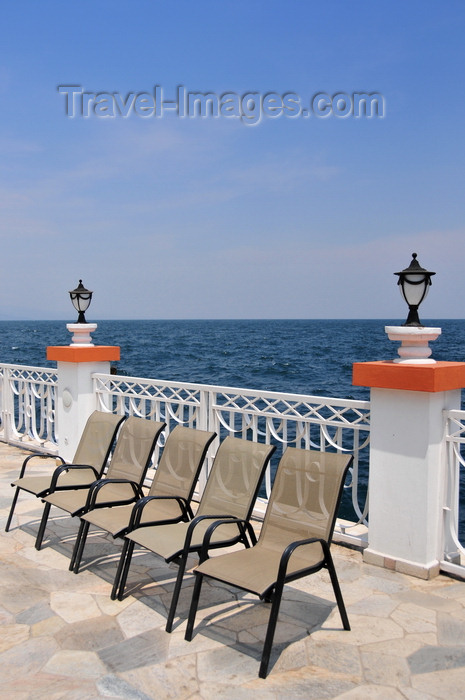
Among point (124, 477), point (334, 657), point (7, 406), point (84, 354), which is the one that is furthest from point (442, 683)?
point (7, 406)

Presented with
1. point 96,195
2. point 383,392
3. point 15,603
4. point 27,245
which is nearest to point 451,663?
point 383,392

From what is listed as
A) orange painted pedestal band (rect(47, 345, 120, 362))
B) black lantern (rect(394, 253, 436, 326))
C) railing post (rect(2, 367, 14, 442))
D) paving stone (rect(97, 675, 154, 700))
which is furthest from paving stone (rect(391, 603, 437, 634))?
railing post (rect(2, 367, 14, 442))

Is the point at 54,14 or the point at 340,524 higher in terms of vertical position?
the point at 54,14

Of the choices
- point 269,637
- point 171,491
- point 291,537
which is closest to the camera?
point 269,637

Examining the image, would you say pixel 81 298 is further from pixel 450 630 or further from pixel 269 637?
pixel 450 630

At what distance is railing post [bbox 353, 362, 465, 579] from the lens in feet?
13.3

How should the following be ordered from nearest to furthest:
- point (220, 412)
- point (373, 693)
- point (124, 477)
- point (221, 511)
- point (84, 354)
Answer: point (373, 693)
point (221, 511)
point (124, 477)
point (220, 412)
point (84, 354)

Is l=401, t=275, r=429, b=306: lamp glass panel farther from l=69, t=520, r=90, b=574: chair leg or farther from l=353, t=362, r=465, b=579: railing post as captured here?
l=69, t=520, r=90, b=574: chair leg

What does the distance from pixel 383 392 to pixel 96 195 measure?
922 inches

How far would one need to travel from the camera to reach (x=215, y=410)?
18.7 ft

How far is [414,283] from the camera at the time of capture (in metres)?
4.20

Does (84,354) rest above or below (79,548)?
above

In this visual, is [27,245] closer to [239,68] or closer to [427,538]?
[239,68]

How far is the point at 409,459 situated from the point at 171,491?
1.77 metres
